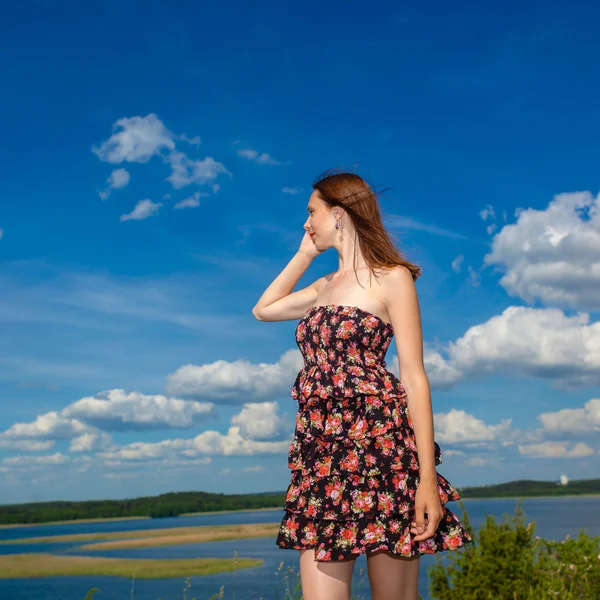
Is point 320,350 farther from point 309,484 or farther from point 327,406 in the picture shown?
point 309,484

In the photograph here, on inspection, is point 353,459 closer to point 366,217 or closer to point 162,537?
point 366,217

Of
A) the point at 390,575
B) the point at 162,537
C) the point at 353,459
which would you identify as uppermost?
the point at 353,459

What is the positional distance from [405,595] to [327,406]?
878 millimetres

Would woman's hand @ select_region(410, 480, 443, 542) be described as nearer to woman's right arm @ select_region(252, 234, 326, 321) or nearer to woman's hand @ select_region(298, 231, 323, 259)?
woman's right arm @ select_region(252, 234, 326, 321)

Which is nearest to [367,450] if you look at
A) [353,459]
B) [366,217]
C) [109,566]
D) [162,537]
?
[353,459]

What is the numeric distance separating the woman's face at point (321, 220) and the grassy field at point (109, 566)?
37914 millimetres

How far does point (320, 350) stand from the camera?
3.19 meters

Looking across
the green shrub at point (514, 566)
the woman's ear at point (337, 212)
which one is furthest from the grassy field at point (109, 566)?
the woman's ear at point (337, 212)

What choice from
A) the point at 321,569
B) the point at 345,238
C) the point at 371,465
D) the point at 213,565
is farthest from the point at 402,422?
the point at 213,565

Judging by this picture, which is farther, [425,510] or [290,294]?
[290,294]

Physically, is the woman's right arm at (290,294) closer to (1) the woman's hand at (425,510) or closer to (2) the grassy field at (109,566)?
(1) the woman's hand at (425,510)

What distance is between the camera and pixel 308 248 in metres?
3.74

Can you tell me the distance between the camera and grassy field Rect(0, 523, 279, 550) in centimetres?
6328

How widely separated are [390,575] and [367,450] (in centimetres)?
54
